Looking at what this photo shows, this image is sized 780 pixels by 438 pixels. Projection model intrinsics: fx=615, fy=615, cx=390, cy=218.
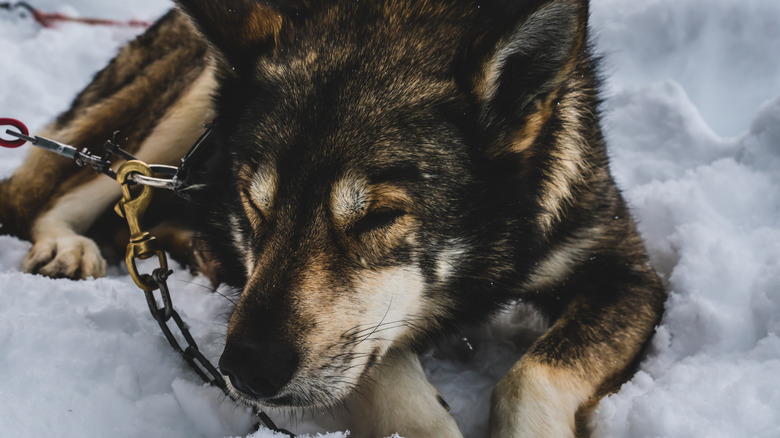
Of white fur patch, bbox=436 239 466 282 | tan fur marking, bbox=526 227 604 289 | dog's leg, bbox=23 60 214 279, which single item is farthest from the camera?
dog's leg, bbox=23 60 214 279

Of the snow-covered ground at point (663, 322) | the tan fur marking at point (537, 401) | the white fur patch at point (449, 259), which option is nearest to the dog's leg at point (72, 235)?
the snow-covered ground at point (663, 322)

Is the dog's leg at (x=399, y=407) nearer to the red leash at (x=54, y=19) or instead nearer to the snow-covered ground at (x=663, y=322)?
the snow-covered ground at (x=663, y=322)

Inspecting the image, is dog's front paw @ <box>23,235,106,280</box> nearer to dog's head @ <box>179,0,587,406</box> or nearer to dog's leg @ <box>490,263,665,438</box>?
dog's head @ <box>179,0,587,406</box>

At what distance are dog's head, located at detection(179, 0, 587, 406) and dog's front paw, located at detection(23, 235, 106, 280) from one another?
40.3 inches

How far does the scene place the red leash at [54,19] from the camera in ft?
18.0

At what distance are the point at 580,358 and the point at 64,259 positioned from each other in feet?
6.48

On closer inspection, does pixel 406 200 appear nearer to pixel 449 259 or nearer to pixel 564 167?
pixel 449 259

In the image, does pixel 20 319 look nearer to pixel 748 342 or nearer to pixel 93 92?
pixel 93 92

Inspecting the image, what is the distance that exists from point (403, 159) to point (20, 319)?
1134mm

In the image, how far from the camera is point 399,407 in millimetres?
1699

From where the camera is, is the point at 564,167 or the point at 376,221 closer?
the point at 376,221

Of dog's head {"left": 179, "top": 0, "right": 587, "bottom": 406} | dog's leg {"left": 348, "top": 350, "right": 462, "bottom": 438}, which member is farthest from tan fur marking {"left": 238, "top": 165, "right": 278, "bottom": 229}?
dog's leg {"left": 348, "top": 350, "right": 462, "bottom": 438}

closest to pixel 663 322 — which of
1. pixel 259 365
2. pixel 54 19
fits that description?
pixel 259 365

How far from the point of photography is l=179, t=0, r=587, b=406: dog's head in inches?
58.6
